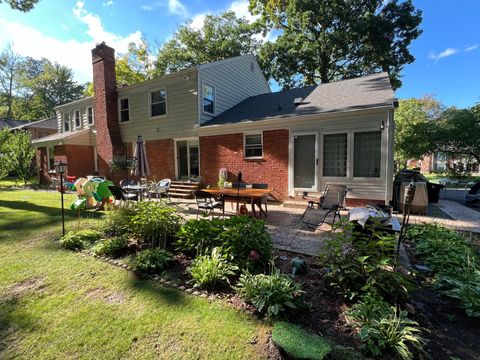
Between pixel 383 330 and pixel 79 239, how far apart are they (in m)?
5.25

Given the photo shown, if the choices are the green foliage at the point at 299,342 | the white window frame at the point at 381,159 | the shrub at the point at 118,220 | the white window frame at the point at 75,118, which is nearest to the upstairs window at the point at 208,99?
the white window frame at the point at 381,159

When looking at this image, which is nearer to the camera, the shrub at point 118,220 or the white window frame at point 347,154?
the shrub at point 118,220

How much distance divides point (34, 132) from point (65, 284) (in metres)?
28.2

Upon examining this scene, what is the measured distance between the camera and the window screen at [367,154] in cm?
772

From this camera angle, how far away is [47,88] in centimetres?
3859

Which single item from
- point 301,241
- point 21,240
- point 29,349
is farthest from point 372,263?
point 21,240

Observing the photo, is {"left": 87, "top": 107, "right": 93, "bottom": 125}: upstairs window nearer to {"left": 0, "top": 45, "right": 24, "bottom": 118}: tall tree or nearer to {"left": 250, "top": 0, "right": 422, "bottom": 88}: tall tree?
{"left": 250, "top": 0, "right": 422, "bottom": 88}: tall tree

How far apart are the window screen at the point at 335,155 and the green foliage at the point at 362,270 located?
218 inches

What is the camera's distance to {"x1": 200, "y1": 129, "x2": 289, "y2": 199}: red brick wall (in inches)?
368

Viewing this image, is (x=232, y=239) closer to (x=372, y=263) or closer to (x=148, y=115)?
(x=372, y=263)

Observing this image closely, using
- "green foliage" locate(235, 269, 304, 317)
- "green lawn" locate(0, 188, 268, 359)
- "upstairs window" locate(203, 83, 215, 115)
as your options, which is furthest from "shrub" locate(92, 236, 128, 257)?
"upstairs window" locate(203, 83, 215, 115)

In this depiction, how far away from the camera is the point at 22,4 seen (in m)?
10.9

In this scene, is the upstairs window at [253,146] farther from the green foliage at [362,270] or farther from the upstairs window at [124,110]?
the upstairs window at [124,110]

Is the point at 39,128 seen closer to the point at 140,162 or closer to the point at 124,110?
the point at 124,110
